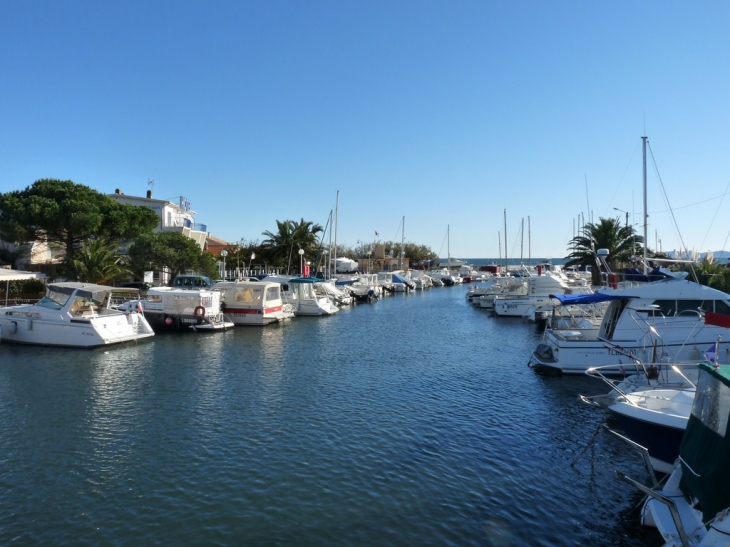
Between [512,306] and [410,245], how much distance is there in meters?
97.4

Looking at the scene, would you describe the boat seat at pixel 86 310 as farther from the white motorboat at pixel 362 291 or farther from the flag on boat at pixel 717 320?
the white motorboat at pixel 362 291

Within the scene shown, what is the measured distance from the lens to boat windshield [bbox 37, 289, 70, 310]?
2612 cm

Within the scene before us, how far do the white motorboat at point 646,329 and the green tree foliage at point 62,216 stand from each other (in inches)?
1367

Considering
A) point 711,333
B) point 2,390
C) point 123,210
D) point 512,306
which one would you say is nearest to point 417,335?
point 512,306

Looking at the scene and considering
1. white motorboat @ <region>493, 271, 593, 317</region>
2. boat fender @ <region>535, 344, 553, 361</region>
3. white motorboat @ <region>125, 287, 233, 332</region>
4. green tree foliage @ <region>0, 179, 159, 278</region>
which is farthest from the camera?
white motorboat @ <region>493, 271, 593, 317</region>

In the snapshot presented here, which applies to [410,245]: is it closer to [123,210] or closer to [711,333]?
[123,210]

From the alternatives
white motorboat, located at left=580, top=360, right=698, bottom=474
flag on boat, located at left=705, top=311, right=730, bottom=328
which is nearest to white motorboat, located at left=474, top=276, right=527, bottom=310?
flag on boat, located at left=705, top=311, right=730, bottom=328

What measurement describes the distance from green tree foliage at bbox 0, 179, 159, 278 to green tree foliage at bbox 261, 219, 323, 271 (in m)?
26.7

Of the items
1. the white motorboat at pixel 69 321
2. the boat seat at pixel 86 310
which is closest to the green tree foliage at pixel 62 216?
the white motorboat at pixel 69 321

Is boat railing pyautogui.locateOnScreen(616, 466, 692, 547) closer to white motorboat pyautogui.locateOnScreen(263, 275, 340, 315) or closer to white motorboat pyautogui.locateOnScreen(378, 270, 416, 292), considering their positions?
white motorboat pyautogui.locateOnScreen(263, 275, 340, 315)

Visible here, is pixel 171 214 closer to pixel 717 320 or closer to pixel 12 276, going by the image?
pixel 12 276

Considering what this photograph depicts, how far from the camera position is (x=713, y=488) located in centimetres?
718

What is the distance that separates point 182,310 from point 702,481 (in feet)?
97.4

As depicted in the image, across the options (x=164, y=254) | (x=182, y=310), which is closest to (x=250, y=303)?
(x=182, y=310)
